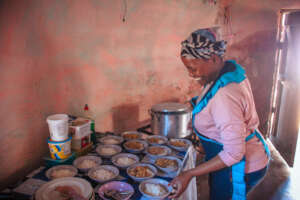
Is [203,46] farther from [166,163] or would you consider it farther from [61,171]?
[61,171]

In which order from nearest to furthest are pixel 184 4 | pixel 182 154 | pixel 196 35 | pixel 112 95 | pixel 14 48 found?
pixel 196 35 → pixel 14 48 → pixel 182 154 → pixel 112 95 → pixel 184 4

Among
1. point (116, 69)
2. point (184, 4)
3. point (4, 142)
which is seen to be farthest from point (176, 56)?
point (4, 142)

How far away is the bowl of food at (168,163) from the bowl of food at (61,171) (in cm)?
63

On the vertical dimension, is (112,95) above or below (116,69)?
below

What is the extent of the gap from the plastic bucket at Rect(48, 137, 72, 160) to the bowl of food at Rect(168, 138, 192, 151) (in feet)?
3.17

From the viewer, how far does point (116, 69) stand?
2877mm

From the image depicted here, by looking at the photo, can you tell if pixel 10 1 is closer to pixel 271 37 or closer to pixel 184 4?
pixel 184 4

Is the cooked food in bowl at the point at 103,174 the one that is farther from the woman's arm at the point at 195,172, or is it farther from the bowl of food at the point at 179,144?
the bowl of food at the point at 179,144

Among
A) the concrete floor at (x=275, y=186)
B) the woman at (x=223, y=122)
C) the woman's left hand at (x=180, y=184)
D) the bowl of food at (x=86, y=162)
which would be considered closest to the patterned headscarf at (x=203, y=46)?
the woman at (x=223, y=122)

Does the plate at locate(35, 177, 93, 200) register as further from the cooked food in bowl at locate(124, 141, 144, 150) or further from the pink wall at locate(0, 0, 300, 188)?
the cooked food in bowl at locate(124, 141, 144, 150)

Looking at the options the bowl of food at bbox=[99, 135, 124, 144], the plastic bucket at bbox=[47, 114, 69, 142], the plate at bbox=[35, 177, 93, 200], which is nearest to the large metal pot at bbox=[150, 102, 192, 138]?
the bowl of food at bbox=[99, 135, 124, 144]

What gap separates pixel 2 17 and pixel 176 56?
2.64m

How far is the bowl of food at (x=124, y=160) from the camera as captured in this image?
1779mm

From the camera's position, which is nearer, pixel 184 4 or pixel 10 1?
pixel 10 1
